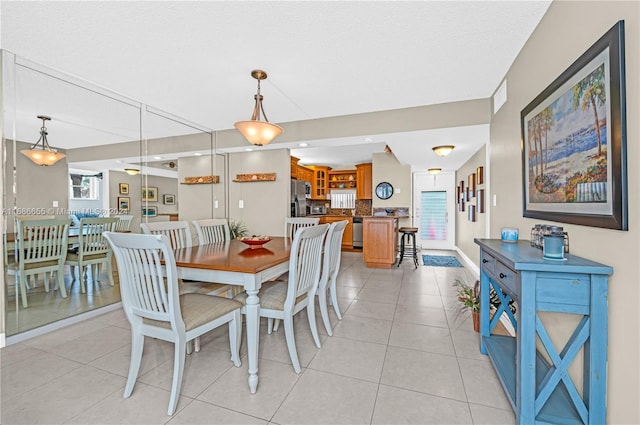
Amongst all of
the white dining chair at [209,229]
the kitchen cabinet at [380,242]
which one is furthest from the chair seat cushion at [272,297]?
the kitchen cabinet at [380,242]

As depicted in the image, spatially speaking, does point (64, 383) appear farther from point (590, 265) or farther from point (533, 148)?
point (533, 148)

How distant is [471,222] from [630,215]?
440 cm

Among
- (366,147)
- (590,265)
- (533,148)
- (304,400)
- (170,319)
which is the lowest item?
(304,400)

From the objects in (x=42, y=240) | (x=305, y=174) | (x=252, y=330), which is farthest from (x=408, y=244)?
(x=42, y=240)

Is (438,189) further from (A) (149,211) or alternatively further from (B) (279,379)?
(B) (279,379)

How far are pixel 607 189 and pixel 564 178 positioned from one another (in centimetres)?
37

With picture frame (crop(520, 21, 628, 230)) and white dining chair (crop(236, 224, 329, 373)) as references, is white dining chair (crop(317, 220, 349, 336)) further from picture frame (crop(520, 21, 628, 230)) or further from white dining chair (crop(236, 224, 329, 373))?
picture frame (crop(520, 21, 628, 230))

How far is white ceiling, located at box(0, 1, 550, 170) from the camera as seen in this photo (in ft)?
6.13

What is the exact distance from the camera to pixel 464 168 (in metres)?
6.10

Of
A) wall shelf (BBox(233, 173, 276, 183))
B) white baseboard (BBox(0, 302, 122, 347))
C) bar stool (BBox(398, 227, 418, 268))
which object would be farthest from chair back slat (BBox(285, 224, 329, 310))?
bar stool (BBox(398, 227, 418, 268))

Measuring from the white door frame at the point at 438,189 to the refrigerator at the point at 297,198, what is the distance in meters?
3.10

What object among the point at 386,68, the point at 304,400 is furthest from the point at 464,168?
the point at 304,400

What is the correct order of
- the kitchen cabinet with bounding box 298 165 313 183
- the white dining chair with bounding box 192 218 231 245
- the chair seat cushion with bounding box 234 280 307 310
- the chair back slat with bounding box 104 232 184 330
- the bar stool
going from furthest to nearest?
the kitchen cabinet with bounding box 298 165 313 183
the bar stool
the white dining chair with bounding box 192 218 231 245
the chair seat cushion with bounding box 234 280 307 310
the chair back slat with bounding box 104 232 184 330

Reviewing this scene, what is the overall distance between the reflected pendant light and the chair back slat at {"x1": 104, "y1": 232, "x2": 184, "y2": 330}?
1.95 meters
